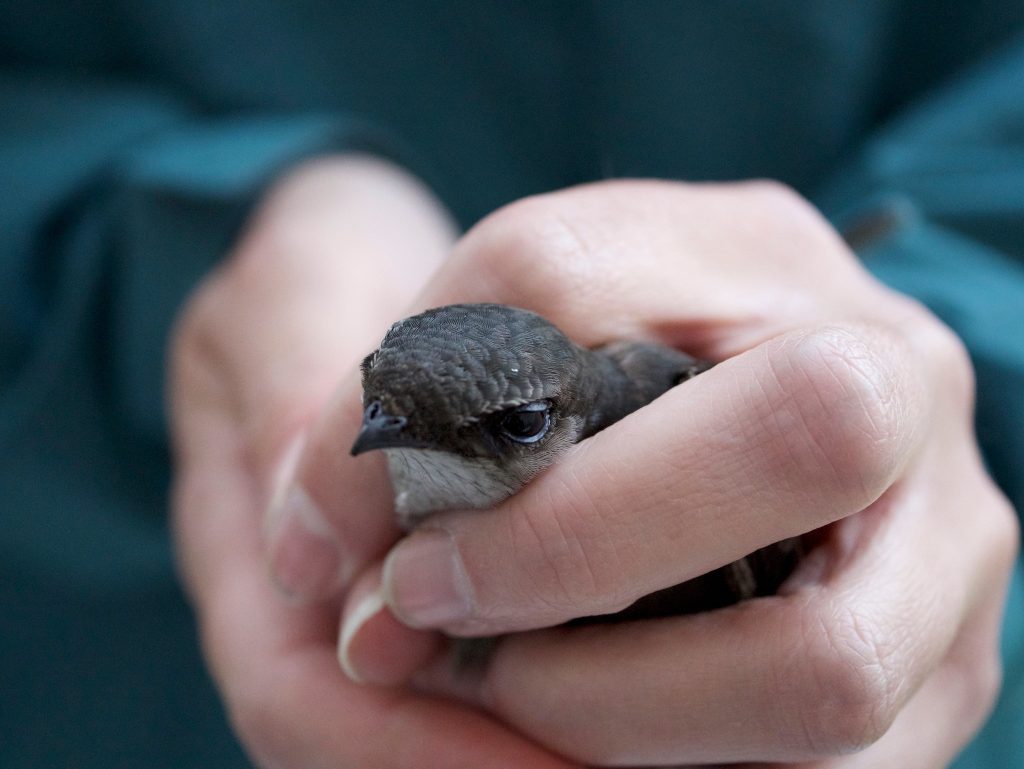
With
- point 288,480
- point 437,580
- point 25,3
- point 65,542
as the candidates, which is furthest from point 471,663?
point 25,3

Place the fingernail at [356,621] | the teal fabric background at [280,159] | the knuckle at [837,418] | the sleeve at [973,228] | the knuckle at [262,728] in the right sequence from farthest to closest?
1. the teal fabric background at [280,159]
2. the sleeve at [973,228]
3. the knuckle at [262,728]
4. the fingernail at [356,621]
5. the knuckle at [837,418]

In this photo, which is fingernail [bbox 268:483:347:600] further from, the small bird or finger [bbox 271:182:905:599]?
the small bird

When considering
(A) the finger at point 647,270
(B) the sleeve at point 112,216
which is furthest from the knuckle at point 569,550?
(B) the sleeve at point 112,216

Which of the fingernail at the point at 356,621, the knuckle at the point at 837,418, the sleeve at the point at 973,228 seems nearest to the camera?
the knuckle at the point at 837,418

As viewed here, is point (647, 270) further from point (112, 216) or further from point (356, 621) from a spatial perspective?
point (112, 216)

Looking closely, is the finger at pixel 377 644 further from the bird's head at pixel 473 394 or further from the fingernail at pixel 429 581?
the bird's head at pixel 473 394

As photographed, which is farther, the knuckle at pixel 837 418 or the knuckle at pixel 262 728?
the knuckle at pixel 262 728

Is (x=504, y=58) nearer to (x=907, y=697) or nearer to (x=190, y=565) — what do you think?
(x=190, y=565)
